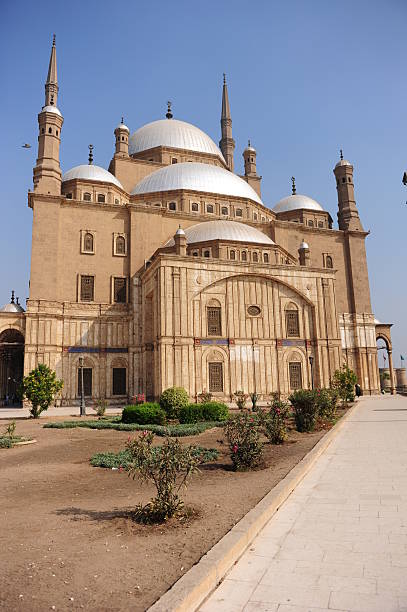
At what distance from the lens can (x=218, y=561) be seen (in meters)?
3.92

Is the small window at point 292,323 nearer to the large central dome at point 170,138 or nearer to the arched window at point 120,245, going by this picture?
the arched window at point 120,245

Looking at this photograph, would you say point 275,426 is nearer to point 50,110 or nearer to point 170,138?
point 50,110

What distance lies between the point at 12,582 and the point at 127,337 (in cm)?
2992

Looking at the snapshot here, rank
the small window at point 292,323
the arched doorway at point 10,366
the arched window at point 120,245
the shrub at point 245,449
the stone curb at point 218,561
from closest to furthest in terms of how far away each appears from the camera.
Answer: the stone curb at point 218,561 < the shrub at point 245,449 < the small window at point 292,323 < the arched window at point 120,245 < the arched doorway at point 10,366

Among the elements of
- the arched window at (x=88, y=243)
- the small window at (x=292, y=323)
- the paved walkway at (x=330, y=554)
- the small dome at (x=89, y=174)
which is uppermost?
the small dome at (x=89, y=174)

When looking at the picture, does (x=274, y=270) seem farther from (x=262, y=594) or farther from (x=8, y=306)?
(x=262, y=594)

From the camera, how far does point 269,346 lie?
3038 centimetres

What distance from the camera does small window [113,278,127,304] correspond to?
112 feet

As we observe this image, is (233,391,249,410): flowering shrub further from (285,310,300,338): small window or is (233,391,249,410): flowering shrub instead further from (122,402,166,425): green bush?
(285,310,300,338): small window

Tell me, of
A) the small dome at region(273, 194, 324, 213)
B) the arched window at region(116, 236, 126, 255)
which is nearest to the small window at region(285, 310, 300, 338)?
the arched window at region(116, 236, 126, 255)

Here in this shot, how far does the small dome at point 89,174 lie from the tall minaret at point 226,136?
60.4 ft

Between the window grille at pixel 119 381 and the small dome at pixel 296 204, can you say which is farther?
the small dome at pixel 296 204

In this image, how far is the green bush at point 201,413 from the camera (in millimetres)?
17891

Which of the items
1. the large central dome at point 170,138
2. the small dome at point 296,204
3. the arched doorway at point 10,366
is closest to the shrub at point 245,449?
the arched doorway at point 10,366
